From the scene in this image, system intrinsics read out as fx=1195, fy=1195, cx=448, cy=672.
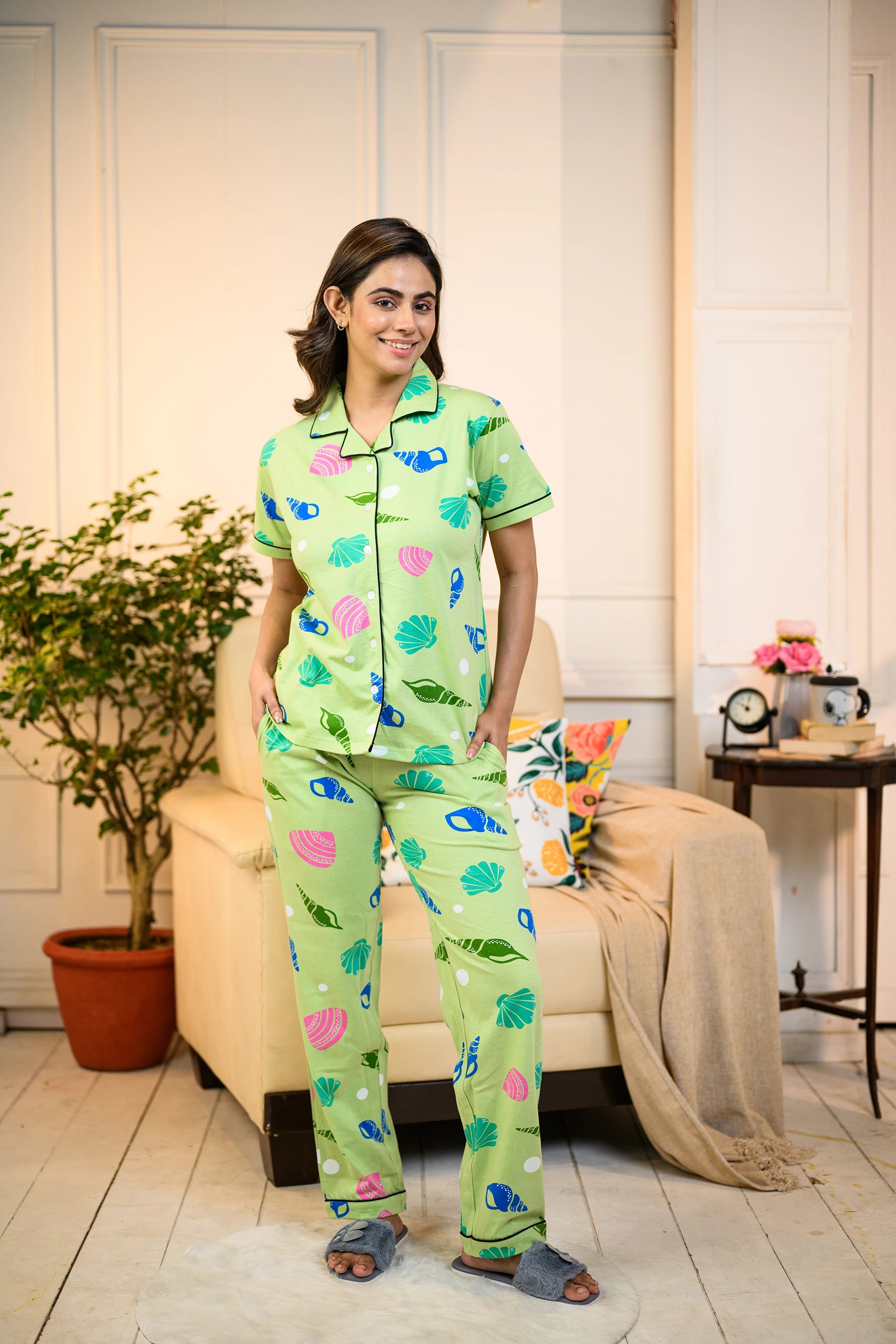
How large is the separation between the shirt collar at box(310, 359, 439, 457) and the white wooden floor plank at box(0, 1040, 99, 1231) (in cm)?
143

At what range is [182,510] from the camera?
9.82ft

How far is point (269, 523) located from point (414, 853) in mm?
583

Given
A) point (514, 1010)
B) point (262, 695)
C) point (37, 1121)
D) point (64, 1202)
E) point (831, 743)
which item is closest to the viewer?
point (514, 1010)

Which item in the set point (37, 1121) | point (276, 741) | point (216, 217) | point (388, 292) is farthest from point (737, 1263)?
point (216, 217)

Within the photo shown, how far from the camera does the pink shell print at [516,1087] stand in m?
1.67

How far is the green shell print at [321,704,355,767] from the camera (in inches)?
67.1

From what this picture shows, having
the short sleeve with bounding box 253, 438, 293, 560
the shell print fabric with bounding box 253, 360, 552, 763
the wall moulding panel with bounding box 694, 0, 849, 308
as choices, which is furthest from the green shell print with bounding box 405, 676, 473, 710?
the wall moulding panel with bounding box 694, 0, 849, 308

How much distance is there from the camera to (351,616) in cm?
171

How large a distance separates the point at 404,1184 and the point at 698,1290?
1.87ft

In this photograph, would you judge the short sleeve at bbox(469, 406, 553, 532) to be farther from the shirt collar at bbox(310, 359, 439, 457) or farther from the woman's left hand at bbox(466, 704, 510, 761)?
the woman's left hand at bbox(466, 704, 510, 761)

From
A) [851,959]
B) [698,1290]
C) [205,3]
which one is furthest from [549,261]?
[698,1290]

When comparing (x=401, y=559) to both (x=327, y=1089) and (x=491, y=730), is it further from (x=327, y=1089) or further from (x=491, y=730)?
(x=327, y=1089)

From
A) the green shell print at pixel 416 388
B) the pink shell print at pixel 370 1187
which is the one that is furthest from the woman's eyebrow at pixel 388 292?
the pink shell print at pixel 370 1187

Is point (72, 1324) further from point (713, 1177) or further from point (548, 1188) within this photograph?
point (713, 1177)
